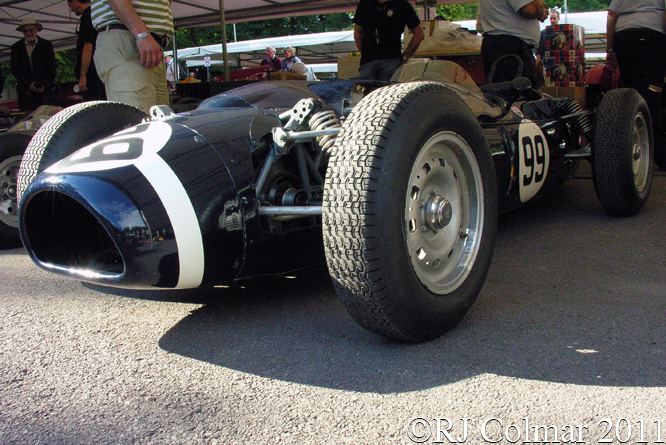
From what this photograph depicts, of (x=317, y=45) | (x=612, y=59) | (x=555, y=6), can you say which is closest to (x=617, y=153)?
(x=612, y=59)

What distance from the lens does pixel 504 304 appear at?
7.12 ft

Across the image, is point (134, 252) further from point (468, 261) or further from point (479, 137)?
point (479, 137)

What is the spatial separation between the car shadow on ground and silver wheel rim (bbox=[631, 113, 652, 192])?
3.12 feet

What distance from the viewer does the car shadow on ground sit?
5.35ft

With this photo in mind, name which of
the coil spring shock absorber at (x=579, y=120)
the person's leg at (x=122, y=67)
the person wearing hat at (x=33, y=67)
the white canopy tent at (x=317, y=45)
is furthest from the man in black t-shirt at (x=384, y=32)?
the white canopy tent at (x=317, y=45)

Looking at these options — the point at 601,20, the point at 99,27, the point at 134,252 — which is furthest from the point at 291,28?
the point at 134,252

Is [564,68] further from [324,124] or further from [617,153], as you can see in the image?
[324,124]

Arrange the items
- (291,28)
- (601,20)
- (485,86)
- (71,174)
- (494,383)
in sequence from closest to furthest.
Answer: (494,383) → (71,174) → (485,86) → (601,20) → (291,28)

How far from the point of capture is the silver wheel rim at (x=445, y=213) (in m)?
1.88

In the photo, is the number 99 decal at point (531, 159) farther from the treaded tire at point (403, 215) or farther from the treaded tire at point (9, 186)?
the treaded tire at point (9, 186)

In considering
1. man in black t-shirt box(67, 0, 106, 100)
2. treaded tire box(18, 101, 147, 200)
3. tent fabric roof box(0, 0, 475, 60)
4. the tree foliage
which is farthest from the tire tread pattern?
the tree foliage

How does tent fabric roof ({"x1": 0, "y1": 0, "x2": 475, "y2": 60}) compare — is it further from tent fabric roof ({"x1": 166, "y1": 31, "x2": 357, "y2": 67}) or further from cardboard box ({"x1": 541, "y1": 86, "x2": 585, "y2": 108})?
tent fabric roof ({"x1": 166, "y1": 31, "x2": 357, "y2": 67})

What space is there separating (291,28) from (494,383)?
34709 mm

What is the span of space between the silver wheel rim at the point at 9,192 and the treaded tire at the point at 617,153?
10.9 ft
